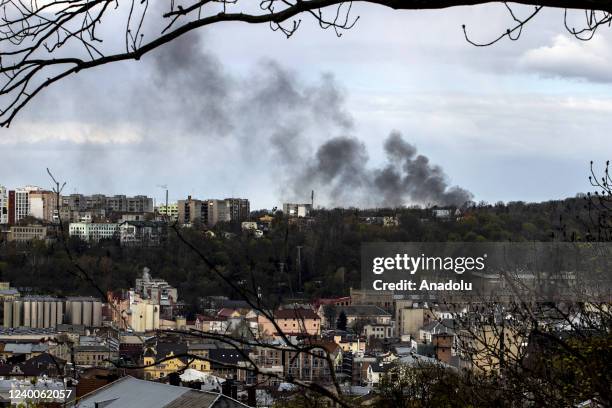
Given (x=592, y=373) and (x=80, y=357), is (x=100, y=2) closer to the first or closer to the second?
(x=592, y=373)

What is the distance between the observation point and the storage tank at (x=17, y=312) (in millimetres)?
47281

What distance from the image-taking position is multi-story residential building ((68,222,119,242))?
62.3m

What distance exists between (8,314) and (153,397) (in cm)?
3907

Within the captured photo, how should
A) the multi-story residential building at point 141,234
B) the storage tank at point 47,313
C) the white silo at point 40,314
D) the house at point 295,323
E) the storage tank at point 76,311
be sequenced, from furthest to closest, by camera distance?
1. the multi-story residential building at point 141,234
2. the storage tank at point 47,313
3. the white silo at point 40,314
4. the storage tank at point 76,311
5. the house at point 295,323

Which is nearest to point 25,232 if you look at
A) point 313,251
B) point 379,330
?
point 313,251

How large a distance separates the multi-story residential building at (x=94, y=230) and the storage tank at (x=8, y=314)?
11.7m

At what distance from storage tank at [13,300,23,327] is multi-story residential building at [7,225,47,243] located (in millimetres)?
14866

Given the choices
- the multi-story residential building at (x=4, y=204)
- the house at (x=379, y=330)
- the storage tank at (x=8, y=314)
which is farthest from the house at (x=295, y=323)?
the multi-story residential building at (x=4, y=204)

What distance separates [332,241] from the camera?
166 ft

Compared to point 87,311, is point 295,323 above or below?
above

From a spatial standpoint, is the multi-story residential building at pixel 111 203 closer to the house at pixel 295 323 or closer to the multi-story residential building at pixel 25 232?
the multi-story residential building at pixel 25 232

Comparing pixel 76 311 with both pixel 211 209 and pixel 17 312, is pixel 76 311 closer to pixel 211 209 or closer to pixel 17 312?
pixel 17 312

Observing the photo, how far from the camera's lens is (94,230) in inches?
2534

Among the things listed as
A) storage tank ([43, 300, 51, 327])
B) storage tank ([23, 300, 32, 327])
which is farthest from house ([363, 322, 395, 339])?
storage tank ([23, 300, 32, 327])
